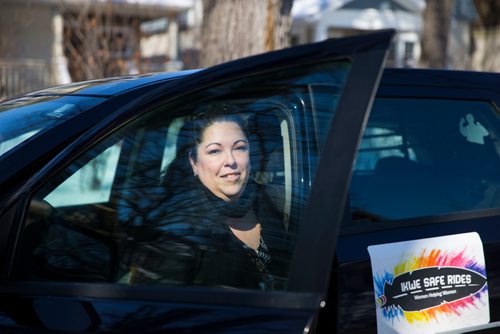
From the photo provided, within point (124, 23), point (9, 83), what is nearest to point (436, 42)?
point (124, 23)

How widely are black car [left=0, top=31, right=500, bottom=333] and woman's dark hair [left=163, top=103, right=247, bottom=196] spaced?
21 mm

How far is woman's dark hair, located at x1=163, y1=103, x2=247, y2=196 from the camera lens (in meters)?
2.34

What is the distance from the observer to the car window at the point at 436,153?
2703 mm

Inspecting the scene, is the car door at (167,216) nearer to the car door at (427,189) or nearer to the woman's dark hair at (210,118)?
the woman's dark hair at (210,118)

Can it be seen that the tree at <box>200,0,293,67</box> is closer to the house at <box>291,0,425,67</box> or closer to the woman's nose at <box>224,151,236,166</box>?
the woman's nose at <box>224,151,236,166</box>

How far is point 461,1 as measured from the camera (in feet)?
74.1

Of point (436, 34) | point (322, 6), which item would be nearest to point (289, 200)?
point (436, 34)

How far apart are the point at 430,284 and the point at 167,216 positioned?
3.00 feet

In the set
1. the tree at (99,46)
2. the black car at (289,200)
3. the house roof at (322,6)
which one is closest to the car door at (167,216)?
the black car at (289,200)

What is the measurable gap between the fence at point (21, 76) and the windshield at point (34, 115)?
8.11 m

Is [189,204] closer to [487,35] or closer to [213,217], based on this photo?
[213,217]

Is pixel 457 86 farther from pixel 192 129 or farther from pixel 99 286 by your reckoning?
pixel 99 286

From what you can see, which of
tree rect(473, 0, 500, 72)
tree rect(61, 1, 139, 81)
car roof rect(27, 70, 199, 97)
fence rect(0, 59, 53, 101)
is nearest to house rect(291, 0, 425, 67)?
tree rect(473, 0, 500, 72)

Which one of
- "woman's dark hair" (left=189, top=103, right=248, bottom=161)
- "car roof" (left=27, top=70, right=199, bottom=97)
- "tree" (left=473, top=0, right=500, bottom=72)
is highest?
"tree" (left=473, top=0, right=500, bottom=72)
